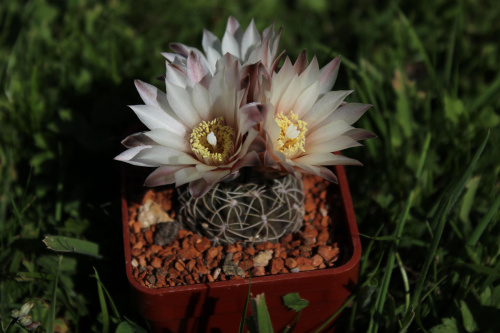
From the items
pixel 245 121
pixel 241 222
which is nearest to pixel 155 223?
pixel 241 222

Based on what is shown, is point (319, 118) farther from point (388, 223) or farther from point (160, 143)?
point (388, 223)

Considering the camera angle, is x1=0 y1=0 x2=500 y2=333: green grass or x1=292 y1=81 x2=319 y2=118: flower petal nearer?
x1=292 y1=81 x2=319 y2=118: flower petal

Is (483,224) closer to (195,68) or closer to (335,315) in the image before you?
(335,315)

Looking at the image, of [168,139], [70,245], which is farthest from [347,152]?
[70,245]

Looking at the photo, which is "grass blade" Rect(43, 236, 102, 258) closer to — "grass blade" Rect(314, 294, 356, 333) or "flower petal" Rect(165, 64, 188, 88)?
"flower petal" Rect(165, 64, 188, 88)

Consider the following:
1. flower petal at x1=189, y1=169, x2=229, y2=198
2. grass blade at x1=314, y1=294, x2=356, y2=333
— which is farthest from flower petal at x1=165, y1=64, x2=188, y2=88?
grass blade at x1=314, y1=294, x2=356, y2=333

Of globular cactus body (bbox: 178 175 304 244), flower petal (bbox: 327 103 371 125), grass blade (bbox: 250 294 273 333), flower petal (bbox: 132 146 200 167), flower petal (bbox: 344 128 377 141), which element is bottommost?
grass blade (bbox: 250 294 273 333)

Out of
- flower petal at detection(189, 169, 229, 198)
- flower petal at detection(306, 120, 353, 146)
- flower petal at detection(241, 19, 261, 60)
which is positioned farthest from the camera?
flower petal at detection(241, 19, 261, 60)
